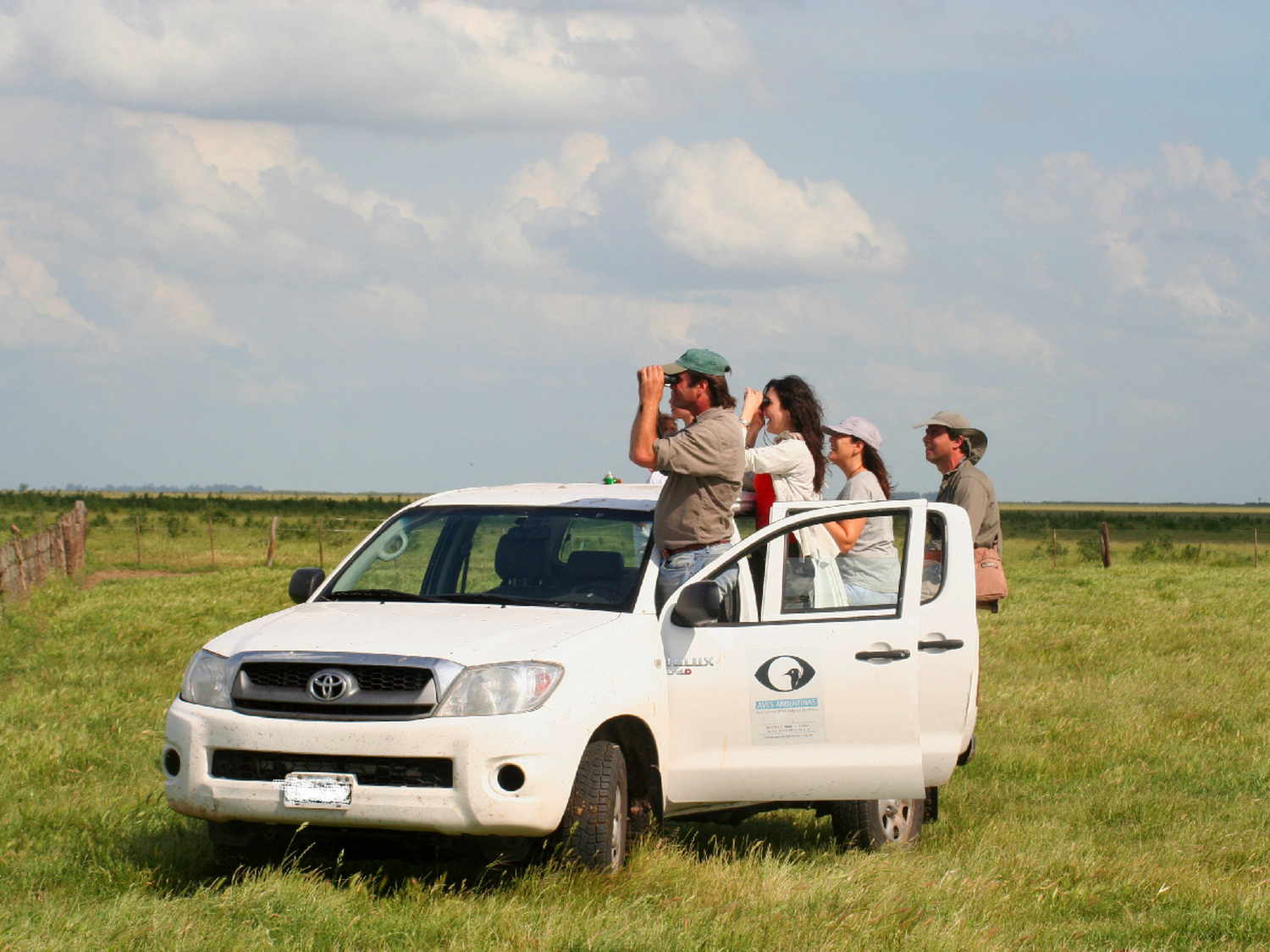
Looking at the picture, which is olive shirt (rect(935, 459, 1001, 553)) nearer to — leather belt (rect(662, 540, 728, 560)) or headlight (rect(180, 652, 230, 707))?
leather belt (rect(662, 540, 728, 560))

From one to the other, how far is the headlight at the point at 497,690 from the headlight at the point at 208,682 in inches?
35.5

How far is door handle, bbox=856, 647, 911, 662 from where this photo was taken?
5945mm

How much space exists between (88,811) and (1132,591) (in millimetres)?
19659

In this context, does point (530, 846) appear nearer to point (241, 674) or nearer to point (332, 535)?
point (241, 674)

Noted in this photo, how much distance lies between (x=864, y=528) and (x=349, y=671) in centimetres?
277

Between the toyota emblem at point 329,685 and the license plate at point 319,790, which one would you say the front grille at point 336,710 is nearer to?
the toyota emblem at point 329,685

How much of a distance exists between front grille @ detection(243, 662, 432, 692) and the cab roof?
166cm

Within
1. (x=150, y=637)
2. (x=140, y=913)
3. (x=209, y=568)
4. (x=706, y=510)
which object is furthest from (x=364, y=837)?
(x=209, y=568)

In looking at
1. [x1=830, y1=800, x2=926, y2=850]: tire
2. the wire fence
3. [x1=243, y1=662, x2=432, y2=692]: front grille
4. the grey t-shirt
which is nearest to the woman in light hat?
the grey t-shirt

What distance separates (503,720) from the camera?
5133mm

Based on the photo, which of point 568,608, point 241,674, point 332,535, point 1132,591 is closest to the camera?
point 241,674

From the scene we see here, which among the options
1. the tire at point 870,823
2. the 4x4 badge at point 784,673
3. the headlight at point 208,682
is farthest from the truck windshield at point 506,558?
the tire at point 870,823

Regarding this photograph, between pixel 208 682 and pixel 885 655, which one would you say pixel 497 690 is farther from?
pixel 885 655

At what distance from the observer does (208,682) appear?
18.2ft
